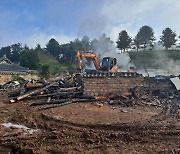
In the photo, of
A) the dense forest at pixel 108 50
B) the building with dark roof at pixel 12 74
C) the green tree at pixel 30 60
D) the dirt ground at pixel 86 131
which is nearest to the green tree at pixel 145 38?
the dense forest at pixel 108 50

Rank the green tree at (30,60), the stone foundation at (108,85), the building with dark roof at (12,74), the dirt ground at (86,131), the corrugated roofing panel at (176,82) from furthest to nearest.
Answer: the green tree at (30,60) → the building with dark roof at (12,74) → the corrugated roofing panel at (176,82) → the stone foundation at (108,85) → the dirt ground at (86,131)

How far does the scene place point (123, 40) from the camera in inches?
2085

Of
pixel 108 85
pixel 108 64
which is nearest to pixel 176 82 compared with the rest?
pixel 108 85

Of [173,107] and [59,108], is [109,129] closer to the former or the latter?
[59,108]

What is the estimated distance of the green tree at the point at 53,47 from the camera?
194 feet

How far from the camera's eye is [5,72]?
106ft

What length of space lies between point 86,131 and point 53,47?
2080 inches

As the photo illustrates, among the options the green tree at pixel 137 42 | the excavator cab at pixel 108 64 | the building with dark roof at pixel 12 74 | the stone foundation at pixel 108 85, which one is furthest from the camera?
the green tree at pixel 137 42

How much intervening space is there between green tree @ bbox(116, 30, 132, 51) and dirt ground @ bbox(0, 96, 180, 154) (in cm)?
4067

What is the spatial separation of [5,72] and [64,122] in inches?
961

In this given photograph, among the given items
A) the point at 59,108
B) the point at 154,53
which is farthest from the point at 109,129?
the point at 154,53

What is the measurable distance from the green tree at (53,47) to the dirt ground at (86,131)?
46.6 metres

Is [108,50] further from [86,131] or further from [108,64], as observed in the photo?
[86,131]

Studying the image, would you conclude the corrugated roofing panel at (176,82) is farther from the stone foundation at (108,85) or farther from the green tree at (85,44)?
the green tree at (85,44)
